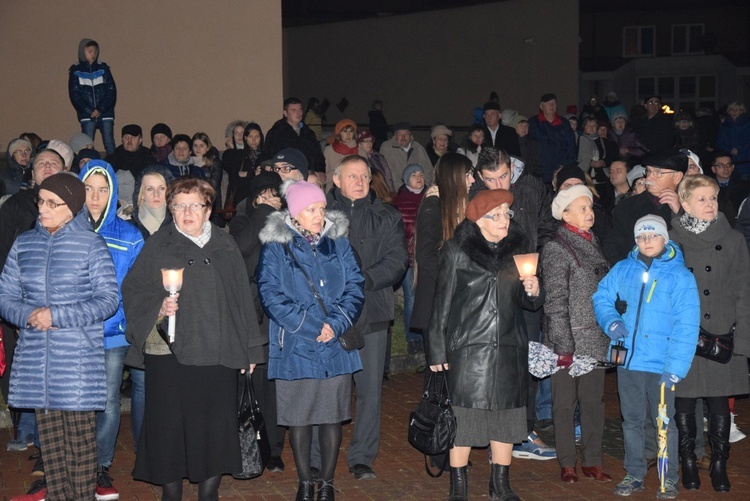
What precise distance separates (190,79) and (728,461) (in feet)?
36.8

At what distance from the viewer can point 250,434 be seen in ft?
23.3

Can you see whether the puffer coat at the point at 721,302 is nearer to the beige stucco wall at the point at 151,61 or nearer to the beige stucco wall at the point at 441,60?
the beige stucco wall at the point at 151,61

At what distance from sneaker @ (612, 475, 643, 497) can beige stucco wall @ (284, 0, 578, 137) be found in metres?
23.4

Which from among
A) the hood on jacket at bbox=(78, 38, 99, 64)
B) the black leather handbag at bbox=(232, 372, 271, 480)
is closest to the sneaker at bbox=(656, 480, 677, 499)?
the black leather handbag at bbox=(232, 372, 271, 480)

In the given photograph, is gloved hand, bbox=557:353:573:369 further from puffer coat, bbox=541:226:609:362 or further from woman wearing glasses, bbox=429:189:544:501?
woman wearing glasses, bbox=429:189:544:501

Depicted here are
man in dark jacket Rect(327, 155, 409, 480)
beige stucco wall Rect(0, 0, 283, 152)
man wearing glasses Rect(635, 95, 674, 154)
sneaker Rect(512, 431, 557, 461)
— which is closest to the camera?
man in dark jacket Rect(327, 155, 409, 480)

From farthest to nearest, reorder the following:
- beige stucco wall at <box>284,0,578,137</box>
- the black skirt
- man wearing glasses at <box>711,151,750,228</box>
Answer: beige stucco wall at <box>284,0,578,137</box> < man wearing glasses at <box>711,151,750,228</box> < the black skirt

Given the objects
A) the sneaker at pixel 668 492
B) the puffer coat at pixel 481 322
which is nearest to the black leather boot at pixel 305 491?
the puffer coat at pixel 481 322

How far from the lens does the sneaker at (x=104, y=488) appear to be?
7664 millimetres

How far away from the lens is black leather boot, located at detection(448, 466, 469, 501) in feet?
24.5

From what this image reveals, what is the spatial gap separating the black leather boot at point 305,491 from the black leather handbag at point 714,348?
295cm

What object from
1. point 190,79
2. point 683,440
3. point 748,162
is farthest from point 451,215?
point 748,162

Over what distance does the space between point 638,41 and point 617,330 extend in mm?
52973

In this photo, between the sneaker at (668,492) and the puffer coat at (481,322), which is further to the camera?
the sneaker at (668,492)
